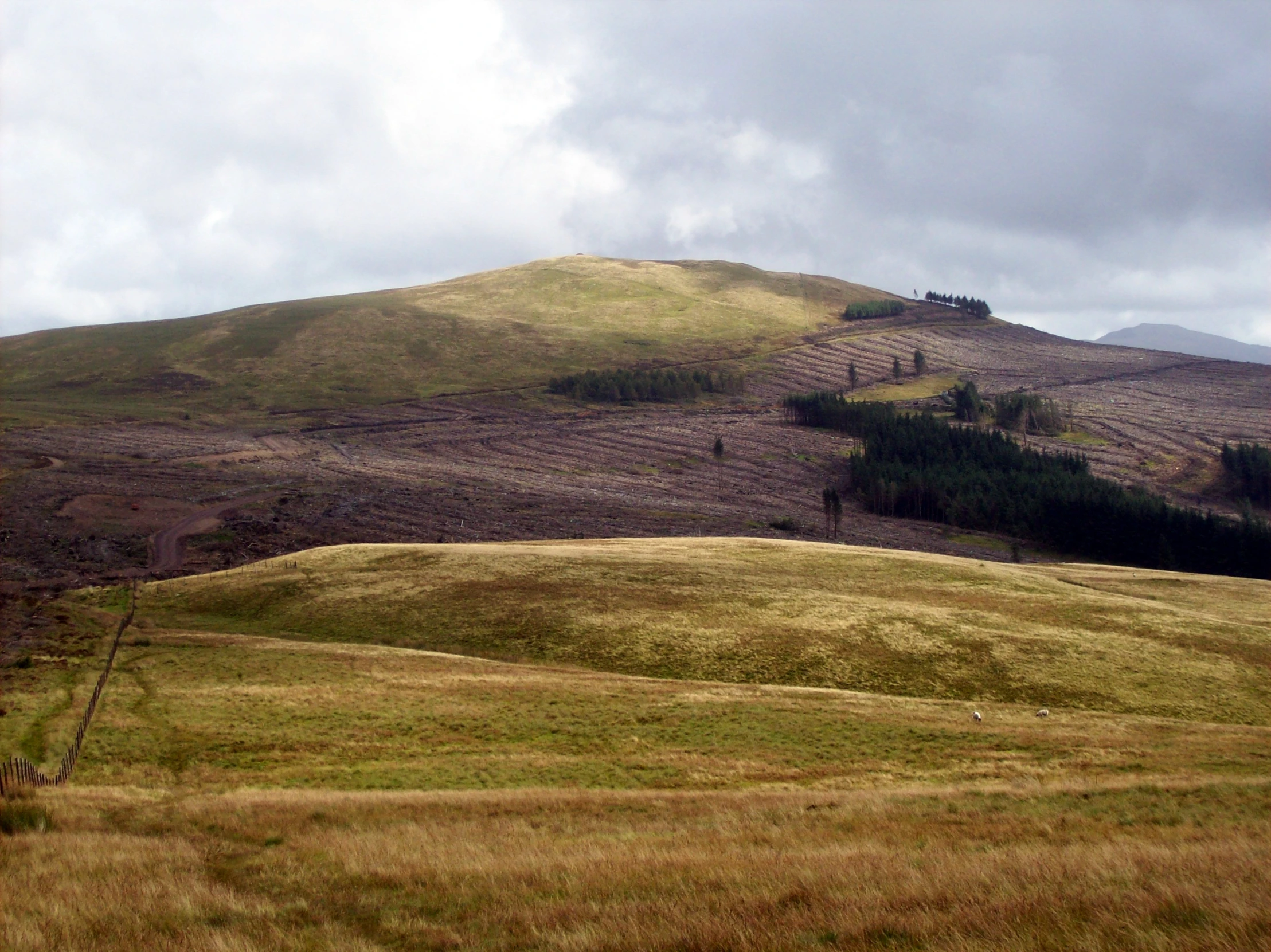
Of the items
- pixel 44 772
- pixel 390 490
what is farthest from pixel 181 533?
pixel 44 772

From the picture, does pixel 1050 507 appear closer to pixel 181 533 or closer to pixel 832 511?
pixel 832 511

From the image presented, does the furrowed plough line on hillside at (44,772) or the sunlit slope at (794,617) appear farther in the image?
the sunlit slope at (794,617)

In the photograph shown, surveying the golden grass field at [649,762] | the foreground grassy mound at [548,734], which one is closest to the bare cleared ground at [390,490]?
Answer: the golden grass field at [649,762]

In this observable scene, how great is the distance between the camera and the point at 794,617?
5716 centimetres

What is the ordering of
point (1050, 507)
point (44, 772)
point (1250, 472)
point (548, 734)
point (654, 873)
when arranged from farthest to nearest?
point (1250, 472) < point (1050, 507) < point (548, 734) < point (44, 772) < point (654, 873)

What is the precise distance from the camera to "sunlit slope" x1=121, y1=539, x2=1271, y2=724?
46906mm

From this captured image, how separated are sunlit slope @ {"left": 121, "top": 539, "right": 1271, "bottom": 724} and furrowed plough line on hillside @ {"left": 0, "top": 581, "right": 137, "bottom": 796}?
17.9 metres

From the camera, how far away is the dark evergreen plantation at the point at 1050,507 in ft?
458

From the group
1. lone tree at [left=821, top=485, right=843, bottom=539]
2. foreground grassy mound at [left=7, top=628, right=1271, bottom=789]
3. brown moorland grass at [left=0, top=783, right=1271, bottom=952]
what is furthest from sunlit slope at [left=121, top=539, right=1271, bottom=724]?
lone tree at [left=821, top=485, right=843, bottom=539]

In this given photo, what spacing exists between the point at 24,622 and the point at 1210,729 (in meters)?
68.7

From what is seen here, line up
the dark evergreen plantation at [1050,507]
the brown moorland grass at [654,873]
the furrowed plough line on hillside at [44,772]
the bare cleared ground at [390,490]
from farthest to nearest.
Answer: the dark evergreen plantation at [1050,507], the bare cleared ground at [390,490], the furrowed plough line on hillside at [44,772], the brown moorland grass at [654,873]

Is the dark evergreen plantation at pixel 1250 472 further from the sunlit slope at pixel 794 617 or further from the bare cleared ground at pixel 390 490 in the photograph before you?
the sunlit slope at pixel 794 617

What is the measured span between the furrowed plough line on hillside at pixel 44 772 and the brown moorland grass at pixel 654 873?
5.22 feet

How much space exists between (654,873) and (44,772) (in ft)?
80.6
